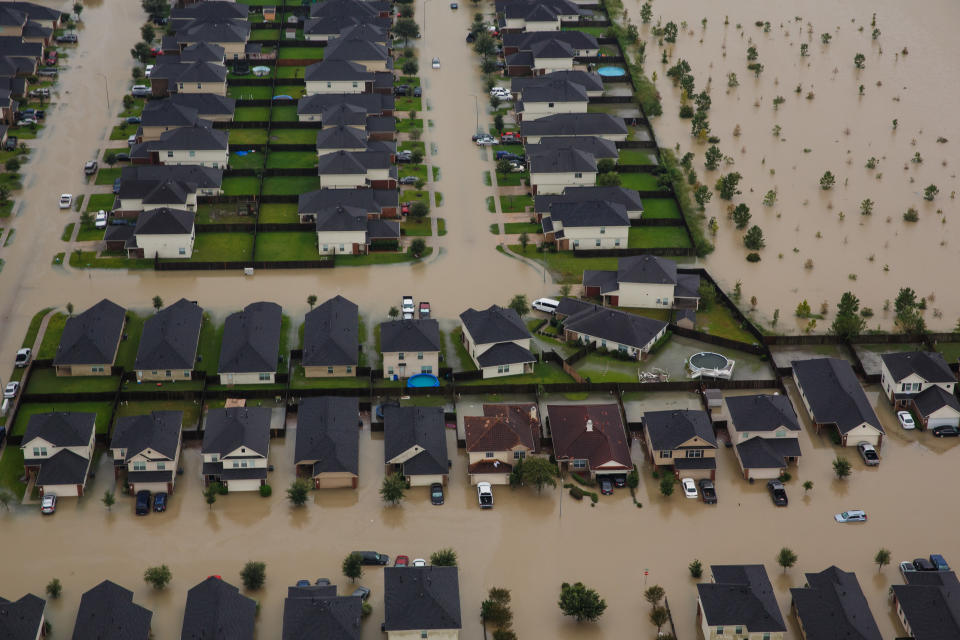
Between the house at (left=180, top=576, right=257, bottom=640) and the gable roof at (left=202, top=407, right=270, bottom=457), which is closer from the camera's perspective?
the house at (left=180, top=576, right=257, bottom=640)

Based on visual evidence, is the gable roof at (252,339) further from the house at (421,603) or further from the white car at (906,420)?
the white car at (906,420)

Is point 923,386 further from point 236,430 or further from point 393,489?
point 236,430

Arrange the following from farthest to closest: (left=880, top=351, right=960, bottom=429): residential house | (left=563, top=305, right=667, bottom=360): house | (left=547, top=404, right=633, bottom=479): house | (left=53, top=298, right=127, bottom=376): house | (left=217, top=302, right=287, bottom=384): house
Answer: (left=563, top=305, right=667, bottom=360): house
(left=53, top=298, right=127, bottom=376): house
(left=217, top=302, right=287, bottom=384): house
(left=880, top=351, right=960, bottom=429): residential house
(left=547, top=404, right=633, bottom=479): house

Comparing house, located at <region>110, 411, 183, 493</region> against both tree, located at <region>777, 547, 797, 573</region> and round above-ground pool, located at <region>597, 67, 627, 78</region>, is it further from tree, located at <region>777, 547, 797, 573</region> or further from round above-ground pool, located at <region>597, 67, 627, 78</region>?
round above-ground pool, located at <region>597, 67, 627, 78</region>

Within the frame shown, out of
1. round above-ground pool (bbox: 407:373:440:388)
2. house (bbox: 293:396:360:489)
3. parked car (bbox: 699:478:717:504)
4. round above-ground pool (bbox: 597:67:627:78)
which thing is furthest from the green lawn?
round above-ground pool (bbox: 597:67:627:78)

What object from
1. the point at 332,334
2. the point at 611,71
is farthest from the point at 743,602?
the point at 611,71

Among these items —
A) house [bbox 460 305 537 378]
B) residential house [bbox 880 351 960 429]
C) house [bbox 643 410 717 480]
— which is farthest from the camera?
house [bbox 460 305 537 378]

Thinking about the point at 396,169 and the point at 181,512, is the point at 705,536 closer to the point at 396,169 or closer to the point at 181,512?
the point at 181,512

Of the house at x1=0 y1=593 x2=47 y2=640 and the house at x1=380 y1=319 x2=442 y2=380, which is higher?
the house at x1=380 y1=319 x2=442 y2=380
